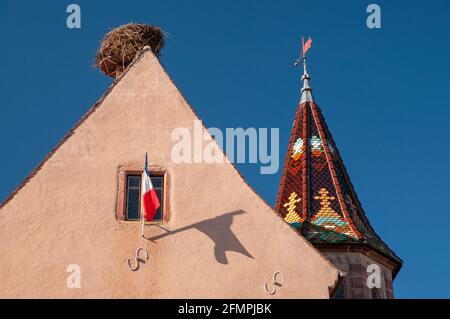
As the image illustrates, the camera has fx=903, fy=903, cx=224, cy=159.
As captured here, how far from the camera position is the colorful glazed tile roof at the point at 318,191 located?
19062 mm

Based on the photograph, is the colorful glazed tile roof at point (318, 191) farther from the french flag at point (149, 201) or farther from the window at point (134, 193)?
the french flag at point (149, 201)

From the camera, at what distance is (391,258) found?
64.0ft

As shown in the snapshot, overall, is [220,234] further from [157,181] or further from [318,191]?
[318,191]

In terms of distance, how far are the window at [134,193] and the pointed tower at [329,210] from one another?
14.2ft

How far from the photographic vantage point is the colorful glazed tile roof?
19.1 metres

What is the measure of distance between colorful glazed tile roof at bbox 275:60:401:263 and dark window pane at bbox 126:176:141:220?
16.1ft

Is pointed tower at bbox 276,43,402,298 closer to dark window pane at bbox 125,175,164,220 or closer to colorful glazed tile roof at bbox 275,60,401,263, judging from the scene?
colorful glazed tile roof at bbox 275,60,401,263

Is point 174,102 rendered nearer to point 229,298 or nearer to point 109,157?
point 109,157

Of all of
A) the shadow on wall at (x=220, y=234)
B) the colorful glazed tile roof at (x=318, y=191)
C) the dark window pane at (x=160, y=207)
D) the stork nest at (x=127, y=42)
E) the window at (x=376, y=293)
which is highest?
the stork nest at (x=127, y=42)

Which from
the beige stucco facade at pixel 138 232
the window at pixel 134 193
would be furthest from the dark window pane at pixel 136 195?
the beige stucco facade at pixel 138 232

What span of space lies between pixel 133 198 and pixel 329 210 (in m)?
6.32

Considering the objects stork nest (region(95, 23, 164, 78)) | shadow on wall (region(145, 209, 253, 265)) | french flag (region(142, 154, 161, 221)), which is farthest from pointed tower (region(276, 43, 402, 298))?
stork nest (region(95, 23, 164, 78))

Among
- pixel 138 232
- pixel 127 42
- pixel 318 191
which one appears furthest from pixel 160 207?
pixel 318 191
